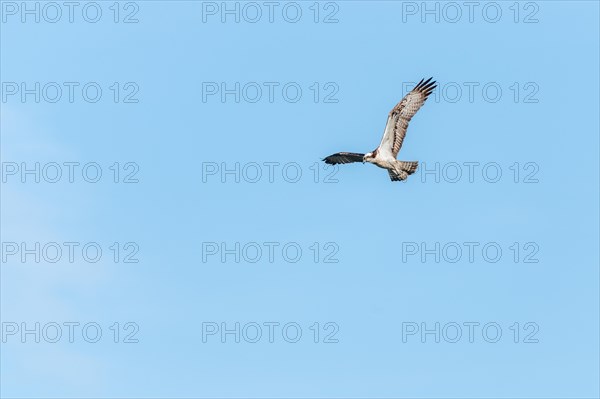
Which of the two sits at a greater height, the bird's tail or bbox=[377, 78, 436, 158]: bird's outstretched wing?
bbox=[377, 78, 436, 158]: bird's outstretched wing

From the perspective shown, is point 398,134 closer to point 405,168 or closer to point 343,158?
point 405,168

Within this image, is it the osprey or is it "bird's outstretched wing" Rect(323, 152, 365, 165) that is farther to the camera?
"bird's outstretched wing" Rect(323, 152, 365, 165)

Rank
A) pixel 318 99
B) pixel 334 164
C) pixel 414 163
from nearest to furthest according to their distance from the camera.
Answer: pixel 414 163, pixel 334 164, pixel 318 99

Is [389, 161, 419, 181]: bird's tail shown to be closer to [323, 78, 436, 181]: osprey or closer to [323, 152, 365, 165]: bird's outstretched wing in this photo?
[323, 78, 436, 181]: osprey

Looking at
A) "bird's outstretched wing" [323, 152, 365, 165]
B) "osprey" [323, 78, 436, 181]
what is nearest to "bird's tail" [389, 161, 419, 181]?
"osprey" [323, 78, 436, 181]

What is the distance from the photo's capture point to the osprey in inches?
2005


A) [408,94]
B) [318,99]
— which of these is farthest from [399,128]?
[318,99]

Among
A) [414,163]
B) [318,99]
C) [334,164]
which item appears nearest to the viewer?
[414,163]

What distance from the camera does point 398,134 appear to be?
5156 centimetres

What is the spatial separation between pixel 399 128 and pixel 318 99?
7157 millimetres

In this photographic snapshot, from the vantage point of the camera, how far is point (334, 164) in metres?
54.3

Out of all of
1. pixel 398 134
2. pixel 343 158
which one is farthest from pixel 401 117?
pixel 343 158

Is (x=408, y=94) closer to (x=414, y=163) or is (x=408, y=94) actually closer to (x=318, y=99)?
(x=414, y=163)

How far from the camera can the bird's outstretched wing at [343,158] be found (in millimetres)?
Answer: 52737
